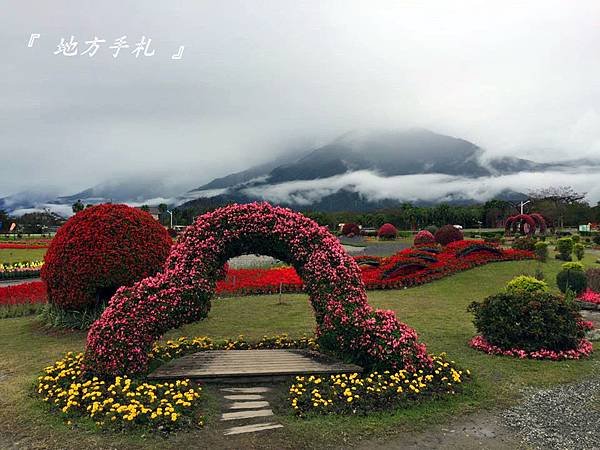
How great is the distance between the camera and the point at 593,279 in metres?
17.6

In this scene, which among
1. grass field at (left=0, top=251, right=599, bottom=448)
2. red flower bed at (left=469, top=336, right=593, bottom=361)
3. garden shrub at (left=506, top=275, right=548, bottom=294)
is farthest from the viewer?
garden shrub at (left=506, top=275, right=548, bottom=294)

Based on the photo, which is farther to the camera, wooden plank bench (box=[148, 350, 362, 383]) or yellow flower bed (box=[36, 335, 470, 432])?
wooden plank bench (box=[148, 350, 362, 383])

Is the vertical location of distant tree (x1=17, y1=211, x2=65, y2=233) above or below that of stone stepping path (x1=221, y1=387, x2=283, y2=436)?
above

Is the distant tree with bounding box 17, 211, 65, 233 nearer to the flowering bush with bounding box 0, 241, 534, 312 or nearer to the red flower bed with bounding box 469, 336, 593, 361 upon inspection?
the flowering bush with bounding box 0, 241, 534, 312

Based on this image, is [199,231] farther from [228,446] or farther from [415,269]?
[415,269]

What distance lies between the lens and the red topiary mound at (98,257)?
39.5ft

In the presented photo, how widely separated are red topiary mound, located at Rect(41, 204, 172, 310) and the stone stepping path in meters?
5.65

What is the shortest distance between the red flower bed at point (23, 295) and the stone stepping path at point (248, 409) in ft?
35.7

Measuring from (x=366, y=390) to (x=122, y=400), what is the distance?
11.7 ft

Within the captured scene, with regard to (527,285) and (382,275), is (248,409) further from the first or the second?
(382,275)

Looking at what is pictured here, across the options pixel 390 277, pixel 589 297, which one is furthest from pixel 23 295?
pixel 589 297

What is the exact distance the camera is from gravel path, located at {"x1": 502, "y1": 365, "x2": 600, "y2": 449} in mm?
6164

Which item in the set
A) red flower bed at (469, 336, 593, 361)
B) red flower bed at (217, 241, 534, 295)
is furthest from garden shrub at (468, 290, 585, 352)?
red flower bed at (217, 241, 534, 295)

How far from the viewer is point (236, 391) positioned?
775 centimetres
